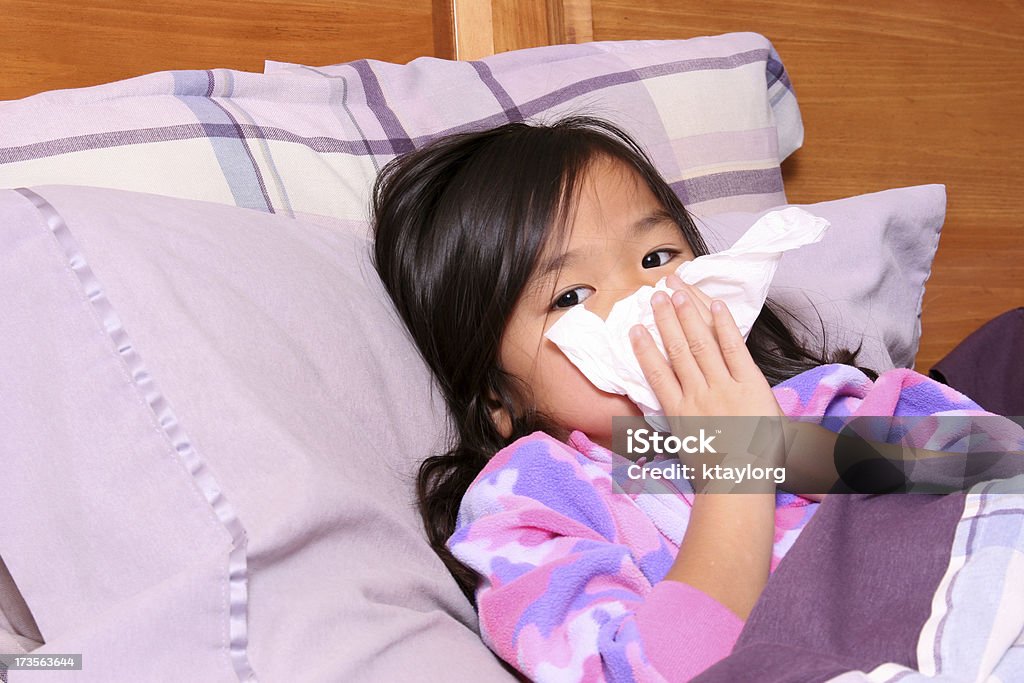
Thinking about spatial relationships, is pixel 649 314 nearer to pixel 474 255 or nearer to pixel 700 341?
pixel 700 341

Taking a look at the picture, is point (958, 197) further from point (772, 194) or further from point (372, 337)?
point (372, 337)

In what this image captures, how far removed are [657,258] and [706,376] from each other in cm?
15

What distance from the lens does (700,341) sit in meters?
0.83

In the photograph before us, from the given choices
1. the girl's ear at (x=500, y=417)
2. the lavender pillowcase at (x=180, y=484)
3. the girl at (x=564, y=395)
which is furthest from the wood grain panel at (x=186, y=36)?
the girl's ear at (x=500, y=417)

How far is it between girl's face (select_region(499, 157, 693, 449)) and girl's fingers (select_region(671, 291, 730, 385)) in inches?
2.3

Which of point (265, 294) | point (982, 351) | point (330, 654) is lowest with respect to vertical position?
point (982, 351)

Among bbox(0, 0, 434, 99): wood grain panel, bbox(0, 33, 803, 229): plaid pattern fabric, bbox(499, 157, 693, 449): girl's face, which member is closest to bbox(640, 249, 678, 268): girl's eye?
bbox(499, 157, 693, 449): girl's face

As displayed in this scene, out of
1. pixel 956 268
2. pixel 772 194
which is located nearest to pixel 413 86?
pixel 772 194

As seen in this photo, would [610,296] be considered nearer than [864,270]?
Yes

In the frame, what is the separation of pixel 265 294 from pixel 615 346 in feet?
0.98

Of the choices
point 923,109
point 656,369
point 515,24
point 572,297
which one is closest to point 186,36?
point 515,24

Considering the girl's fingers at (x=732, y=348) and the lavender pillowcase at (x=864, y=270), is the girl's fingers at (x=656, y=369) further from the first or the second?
the lavender pillowcase at (x=864, y=270)

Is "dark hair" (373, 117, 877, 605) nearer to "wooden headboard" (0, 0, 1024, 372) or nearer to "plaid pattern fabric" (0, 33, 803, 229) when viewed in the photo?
"plaid pattern fabric" (0, 33, 803, 229)

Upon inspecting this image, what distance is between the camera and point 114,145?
35.9 inches
